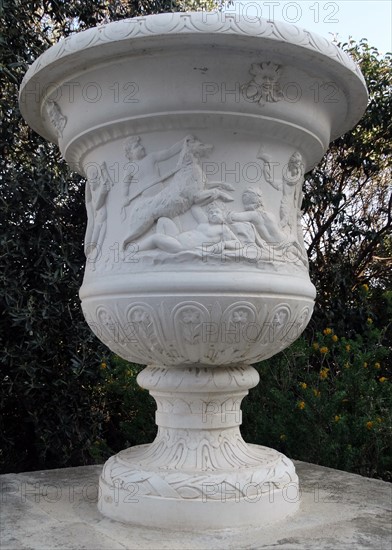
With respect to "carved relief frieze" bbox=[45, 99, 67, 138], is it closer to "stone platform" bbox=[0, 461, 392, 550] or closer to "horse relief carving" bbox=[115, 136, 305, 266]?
"horse relief carving" bbox=[115, 136, 305, 266]

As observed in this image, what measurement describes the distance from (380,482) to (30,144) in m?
2.96

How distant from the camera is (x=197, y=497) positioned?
215cm

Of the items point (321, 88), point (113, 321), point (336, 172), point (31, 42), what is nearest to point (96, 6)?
point (31, 42)

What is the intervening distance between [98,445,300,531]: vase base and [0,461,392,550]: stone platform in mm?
36

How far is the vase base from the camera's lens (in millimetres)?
2141

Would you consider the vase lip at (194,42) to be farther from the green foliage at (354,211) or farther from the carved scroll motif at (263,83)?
Result: the green foliage at (354,211)

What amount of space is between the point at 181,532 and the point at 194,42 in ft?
5.34

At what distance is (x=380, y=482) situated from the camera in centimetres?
278

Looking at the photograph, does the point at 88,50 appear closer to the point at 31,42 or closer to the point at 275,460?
the point at 275,460

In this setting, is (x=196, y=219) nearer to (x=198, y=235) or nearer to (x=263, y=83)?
(x=198, y=235)

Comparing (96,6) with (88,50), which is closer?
(88,50)

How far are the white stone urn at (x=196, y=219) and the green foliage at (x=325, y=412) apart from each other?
1.13 metres

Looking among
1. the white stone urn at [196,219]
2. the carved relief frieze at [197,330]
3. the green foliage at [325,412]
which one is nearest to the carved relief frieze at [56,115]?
the white stone urn at [196,219]

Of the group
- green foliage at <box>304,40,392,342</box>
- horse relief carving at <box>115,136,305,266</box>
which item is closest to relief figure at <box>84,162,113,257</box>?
horse relief carving at <box>115,136,305,266</box>
